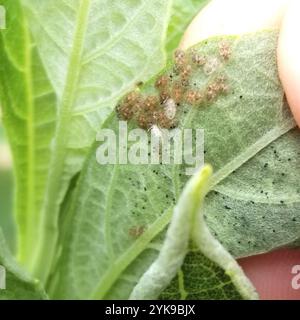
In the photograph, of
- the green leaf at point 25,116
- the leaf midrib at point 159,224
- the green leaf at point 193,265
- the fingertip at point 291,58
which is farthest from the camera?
the green leaf at point 25,116

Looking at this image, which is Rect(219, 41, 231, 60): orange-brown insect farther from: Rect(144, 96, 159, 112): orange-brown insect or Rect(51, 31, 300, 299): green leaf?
Rect(144, 96, 159, 112): orange-brown insect

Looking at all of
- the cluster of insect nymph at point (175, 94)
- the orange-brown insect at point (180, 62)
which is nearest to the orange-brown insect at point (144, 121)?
the cluster of insect nymph at point (175, 94)

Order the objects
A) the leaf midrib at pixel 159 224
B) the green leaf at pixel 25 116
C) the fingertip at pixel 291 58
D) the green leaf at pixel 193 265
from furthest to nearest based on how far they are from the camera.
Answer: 1. the green leaf at pixel 25 116
2. the leaf midrib at pixel 159 224
3. the fingertip at pixel 291 58
4. the green leaf at pixel 193 265

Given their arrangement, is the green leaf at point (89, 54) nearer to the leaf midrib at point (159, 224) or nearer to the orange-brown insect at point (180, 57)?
the orange-brown insect at point (180, 57)

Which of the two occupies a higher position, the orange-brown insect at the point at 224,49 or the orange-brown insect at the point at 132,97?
the orange-brown insect at the point at 224,49

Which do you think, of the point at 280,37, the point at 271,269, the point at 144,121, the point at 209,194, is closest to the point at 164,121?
the point at 144,121

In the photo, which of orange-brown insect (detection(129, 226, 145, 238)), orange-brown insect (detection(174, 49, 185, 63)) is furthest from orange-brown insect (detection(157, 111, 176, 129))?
orange-brown insect (detection(129, 226, 145, 238))
